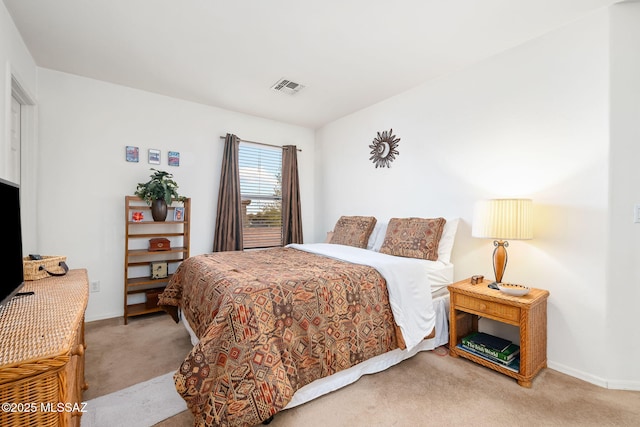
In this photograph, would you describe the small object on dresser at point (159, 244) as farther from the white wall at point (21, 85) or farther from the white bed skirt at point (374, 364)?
the white bed skirt at point (374, 364)

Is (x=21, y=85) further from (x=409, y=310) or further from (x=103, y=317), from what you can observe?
(x=409, y=310)

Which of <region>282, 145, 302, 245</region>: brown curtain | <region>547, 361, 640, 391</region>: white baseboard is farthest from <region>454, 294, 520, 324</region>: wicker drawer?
<region>282, 145, 302, 245</region>: brown curtain

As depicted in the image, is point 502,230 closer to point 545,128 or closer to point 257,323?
point 545,128

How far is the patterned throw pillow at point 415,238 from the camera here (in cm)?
266

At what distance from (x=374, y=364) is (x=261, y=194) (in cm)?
291

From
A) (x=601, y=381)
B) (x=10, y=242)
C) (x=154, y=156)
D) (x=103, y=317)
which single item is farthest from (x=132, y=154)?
(x=601, y=381)

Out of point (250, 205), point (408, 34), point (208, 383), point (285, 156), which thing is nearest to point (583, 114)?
point (408, 34)

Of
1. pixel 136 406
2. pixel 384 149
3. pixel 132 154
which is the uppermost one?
pixel 384 149

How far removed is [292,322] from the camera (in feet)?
5.48

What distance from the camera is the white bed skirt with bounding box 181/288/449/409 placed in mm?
1739

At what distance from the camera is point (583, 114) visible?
207 centimetres

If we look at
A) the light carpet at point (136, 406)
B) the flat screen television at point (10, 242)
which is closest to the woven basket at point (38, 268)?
the flat screen television at point (10, 242)

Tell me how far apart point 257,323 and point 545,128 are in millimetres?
2564

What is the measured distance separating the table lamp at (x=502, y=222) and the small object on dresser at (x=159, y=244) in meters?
3.13
